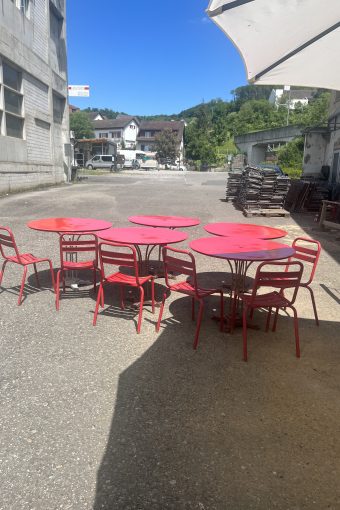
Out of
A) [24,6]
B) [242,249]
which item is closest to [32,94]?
[24,6]

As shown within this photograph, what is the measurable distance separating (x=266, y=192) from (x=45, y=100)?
13603 mm

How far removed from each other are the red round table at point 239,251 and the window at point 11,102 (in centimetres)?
1402

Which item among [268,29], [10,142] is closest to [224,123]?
[10,142]

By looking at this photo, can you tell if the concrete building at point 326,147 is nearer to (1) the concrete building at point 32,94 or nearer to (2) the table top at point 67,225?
(2) the table top at point 67,225

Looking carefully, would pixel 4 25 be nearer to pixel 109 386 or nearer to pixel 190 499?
pixel 109 386

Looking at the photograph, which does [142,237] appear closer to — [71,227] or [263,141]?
[71,227]

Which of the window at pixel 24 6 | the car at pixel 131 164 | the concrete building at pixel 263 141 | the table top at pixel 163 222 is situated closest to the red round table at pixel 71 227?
the table top at pixel 163 222

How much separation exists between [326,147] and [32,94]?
48.8ft

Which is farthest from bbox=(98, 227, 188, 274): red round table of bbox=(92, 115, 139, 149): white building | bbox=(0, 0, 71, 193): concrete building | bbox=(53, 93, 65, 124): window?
bbox=(92, 115, 139, 149): white building

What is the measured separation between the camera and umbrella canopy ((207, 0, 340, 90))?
8.31 feet

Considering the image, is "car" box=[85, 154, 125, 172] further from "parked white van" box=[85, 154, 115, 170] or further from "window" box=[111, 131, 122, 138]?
"window" box=[111, 131, 122, 138]

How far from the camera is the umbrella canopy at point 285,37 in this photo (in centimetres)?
253

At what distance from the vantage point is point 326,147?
18.8 meters

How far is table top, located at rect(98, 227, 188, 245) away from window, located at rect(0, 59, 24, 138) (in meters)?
12.8
